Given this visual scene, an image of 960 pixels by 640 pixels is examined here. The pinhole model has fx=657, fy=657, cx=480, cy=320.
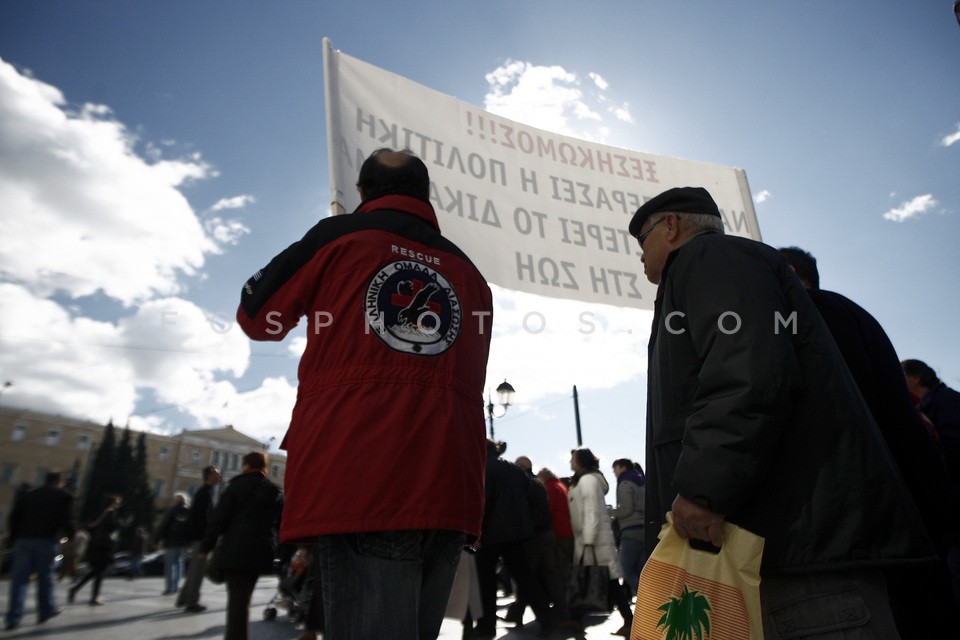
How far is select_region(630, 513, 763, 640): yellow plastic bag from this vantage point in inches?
52.9

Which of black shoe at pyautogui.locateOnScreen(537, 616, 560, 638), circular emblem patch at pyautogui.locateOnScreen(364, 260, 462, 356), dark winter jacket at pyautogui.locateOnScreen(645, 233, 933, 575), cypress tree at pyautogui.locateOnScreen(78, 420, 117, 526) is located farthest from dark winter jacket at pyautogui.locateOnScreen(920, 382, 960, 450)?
cypress tree at pyautogui.locateOnScreen(78, 420, 117, 526)

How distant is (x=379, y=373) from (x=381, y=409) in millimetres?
97

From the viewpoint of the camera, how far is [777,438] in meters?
1.52

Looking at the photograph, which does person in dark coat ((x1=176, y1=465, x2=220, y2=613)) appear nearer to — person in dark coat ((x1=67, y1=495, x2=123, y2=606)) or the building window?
person in dark coat ((x1=67, y1=495, x2=123, y2=606))

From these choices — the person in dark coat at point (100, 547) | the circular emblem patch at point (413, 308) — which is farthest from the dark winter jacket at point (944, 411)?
the person in dark coat at point (100, 547)

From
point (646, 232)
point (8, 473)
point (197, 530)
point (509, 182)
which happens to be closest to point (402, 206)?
point (646, 232)

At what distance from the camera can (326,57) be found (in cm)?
361

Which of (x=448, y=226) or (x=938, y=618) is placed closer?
(x=938, y=618)

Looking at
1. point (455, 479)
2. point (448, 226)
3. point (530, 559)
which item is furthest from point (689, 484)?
point (530, 559)

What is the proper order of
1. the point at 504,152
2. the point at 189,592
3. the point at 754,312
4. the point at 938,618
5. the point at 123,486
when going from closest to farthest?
the point at 754,312, the point at 938,618, the point at 504,152, the point at 189,592, the point at 123,486

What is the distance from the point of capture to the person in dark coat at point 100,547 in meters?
11.1

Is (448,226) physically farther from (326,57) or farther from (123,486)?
(123,486)

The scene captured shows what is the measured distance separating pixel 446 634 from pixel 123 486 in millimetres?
85611

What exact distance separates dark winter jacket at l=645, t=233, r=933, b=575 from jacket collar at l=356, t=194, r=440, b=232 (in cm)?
88
